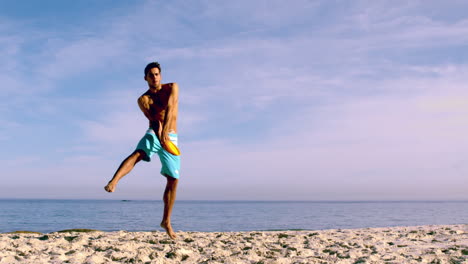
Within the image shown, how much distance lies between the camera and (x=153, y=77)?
535 cm

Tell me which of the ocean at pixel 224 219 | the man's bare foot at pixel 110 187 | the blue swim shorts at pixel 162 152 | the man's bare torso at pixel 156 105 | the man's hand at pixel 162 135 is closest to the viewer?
the man's bare foot at pixel 110 187

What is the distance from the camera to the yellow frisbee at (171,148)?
5.20 meters

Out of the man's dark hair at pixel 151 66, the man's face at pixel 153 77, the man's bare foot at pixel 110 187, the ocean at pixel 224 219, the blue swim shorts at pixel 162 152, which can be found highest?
the man's dark hair at pixel 151 66

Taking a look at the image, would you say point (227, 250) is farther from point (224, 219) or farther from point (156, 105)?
point (224, 219)

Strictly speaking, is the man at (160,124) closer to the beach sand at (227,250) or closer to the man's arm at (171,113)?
the man's arm at (171,113)

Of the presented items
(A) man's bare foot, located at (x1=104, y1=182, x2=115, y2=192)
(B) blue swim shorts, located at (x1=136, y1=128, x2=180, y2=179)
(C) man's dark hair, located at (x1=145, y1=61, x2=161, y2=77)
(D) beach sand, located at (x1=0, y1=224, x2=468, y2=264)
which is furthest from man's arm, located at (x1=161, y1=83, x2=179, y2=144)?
(D) beach sand, located at (x1=0, y1=224, x2=468, y2=264)

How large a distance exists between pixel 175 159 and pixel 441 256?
3603 millimetres

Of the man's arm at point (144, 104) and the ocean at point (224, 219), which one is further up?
the man's arm at point (144, 104)

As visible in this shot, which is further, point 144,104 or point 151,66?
point 151,66

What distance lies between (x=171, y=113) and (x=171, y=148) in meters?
0.46

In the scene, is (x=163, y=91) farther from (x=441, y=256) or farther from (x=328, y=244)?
(x=441, y=256)

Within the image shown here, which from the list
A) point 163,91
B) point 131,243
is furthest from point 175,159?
point 131,243

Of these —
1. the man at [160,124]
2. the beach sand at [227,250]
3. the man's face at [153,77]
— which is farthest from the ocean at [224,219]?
the man's face at [153,77]

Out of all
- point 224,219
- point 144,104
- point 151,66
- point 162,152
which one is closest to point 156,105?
point 144,104
